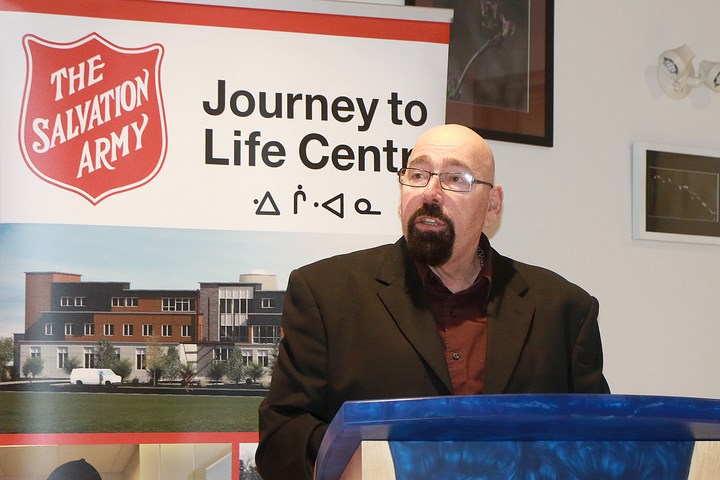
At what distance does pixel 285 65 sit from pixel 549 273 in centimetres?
105

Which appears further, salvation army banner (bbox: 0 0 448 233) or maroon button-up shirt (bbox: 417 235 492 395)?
salvation army banner (bbox: 0 0 448 233)

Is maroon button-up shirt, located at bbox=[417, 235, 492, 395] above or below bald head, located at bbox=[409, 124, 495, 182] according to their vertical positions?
below

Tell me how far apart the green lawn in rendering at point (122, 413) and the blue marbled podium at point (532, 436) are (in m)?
1.58

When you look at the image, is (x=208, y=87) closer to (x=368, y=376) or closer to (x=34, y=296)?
(x=34, y=296)

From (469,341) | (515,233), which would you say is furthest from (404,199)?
(515,233)

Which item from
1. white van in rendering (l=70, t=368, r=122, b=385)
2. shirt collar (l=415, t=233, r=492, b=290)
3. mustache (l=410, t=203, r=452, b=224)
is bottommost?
white van in rendering (l=70, t=368, r=122, b=385)

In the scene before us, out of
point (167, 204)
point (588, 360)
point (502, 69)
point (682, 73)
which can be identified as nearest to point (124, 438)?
point (167, 204)

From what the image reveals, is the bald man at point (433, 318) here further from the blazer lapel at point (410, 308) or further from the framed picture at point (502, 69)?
the framed picture at point (502, 69)

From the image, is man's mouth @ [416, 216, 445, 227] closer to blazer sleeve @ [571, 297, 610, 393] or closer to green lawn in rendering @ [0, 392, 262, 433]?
blazer sleeve @ [571, 297, 610, 393]

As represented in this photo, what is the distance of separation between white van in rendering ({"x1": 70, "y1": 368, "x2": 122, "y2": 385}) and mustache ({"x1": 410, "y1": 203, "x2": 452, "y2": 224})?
39.2 inches

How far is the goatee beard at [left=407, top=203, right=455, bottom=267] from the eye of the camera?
2.38 meters

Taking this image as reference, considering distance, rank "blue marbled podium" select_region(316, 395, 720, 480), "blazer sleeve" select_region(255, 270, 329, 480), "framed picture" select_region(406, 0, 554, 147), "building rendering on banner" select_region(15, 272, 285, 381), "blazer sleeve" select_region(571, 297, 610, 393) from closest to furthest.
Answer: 1. "blue marbled podium" select_region(316, 395, 720, 480)
2. "blazer sleeve" select_region(255, 270, 329, 480)
3. "blazer sleeve" select_region(571, 297, 610, 393)
4. "building rendering on banner" select_region(15, 272, 285, 381)
5. "framed picture" select_region(406, 0, 554, 147)

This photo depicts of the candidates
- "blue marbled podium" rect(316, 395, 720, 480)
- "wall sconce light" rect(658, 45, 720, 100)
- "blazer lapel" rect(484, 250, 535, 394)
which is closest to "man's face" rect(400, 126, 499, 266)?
"blazer lapel" rect(484, 250, 535, 394)

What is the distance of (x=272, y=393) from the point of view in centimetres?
219
